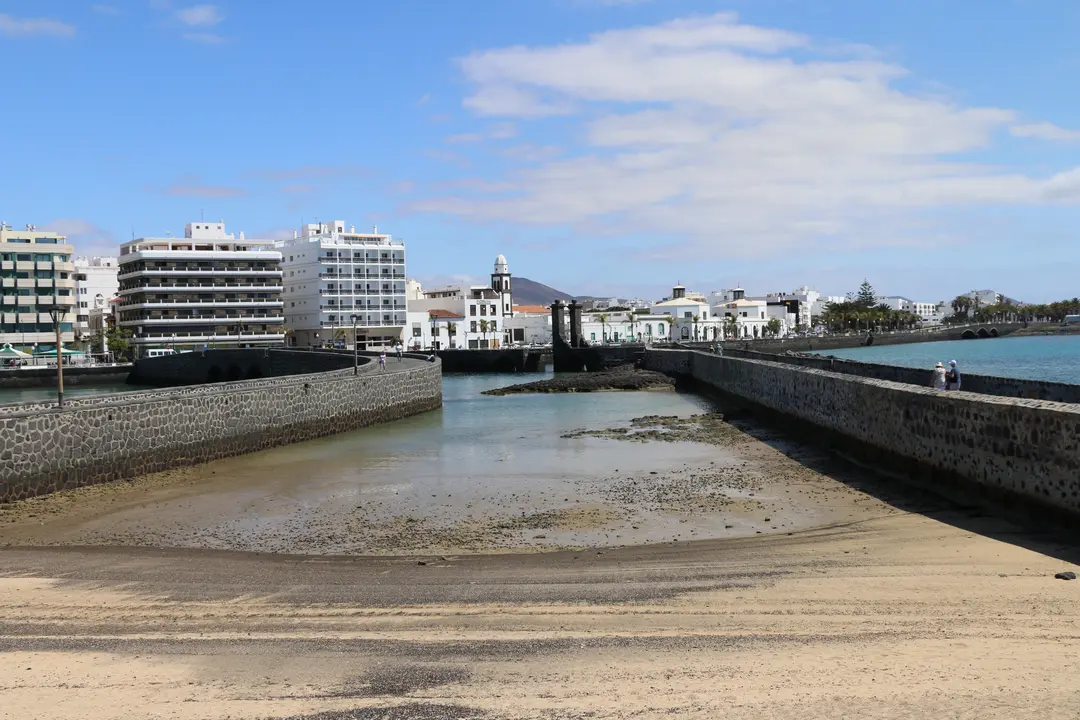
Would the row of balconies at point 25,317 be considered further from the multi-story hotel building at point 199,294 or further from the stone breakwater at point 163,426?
the stone breakwater at point 163,426

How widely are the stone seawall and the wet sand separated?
0.91 metres

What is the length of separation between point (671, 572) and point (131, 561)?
6.39 metres

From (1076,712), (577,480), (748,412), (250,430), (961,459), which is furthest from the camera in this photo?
(748,412)

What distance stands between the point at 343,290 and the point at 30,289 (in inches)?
1404

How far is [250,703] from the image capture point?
20.4 feet

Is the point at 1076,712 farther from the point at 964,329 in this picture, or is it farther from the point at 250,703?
the point at 964,329

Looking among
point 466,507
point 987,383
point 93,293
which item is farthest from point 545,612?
point 93,293

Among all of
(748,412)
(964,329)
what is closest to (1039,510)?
(748,412)

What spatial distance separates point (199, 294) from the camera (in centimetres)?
10462

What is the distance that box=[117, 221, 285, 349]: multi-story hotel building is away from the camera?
333 feet

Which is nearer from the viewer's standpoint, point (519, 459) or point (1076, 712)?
point (1076, 712)

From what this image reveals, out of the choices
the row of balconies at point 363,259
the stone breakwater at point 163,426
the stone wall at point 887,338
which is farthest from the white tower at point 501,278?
the stone breakwater at point 163,426

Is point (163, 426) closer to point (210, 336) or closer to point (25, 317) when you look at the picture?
point (25, 317)

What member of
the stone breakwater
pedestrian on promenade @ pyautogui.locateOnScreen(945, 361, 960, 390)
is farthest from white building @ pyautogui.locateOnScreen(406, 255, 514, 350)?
pedestrian on promenade @ pyautogui.locateOnScreen(945, 361, 960, 390)
